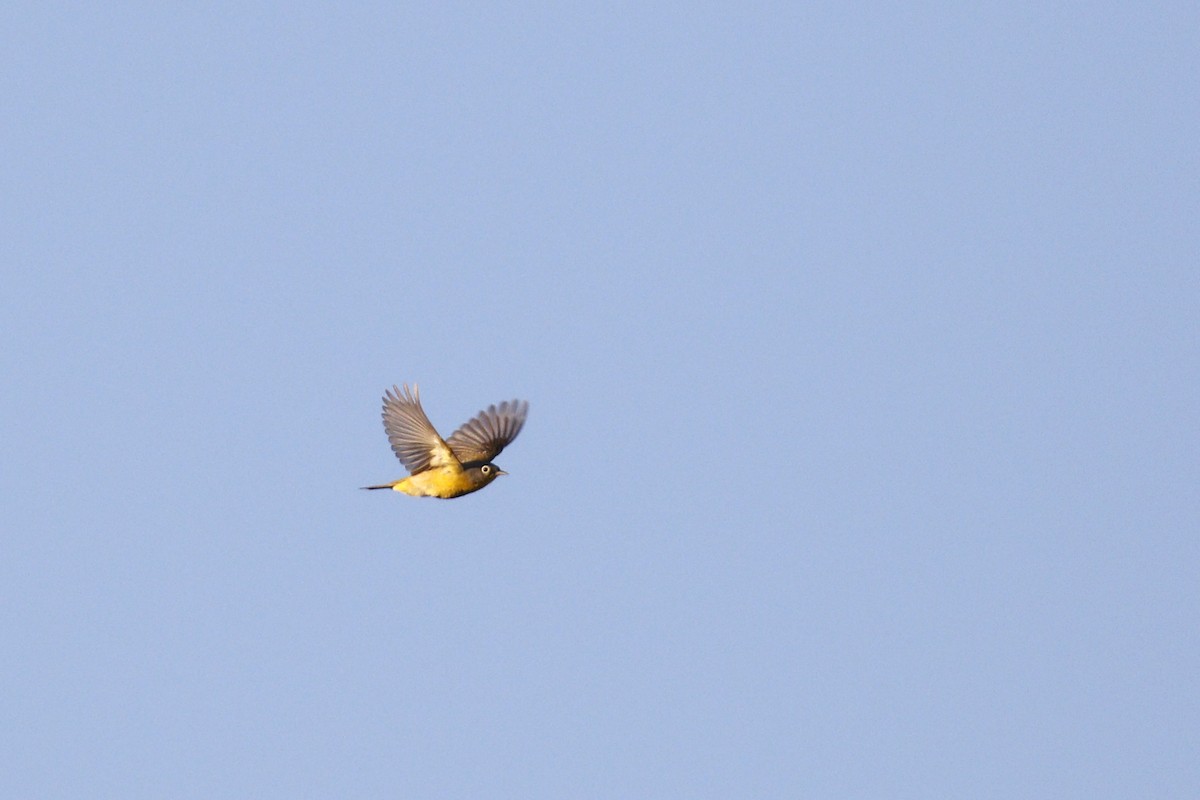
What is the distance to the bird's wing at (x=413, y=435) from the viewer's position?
27859 mm

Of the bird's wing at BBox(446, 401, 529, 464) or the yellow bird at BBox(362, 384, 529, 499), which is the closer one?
the yellow bird at BBox(362, 384, 529, 499)

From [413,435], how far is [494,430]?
6.18 feet

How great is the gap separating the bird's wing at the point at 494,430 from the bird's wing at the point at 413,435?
1270mm

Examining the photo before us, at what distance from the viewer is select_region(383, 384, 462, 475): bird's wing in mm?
27859

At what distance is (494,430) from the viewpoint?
97.3ft

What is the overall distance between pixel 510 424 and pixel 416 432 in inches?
80.2

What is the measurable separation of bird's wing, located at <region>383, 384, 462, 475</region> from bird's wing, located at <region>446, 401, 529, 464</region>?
4.17ft

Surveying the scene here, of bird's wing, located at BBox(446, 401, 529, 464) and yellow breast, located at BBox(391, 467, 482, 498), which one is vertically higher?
bird's wing, located at BBox(446, 401, 529, 464)

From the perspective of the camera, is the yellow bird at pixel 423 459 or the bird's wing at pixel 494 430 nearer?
the yellow bird at pixel 423 459

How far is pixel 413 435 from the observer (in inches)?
1107

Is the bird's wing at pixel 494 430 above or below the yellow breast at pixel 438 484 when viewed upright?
above

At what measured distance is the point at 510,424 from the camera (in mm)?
29641

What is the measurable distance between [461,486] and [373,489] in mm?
1309

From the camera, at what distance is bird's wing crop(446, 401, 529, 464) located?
2962 cm
